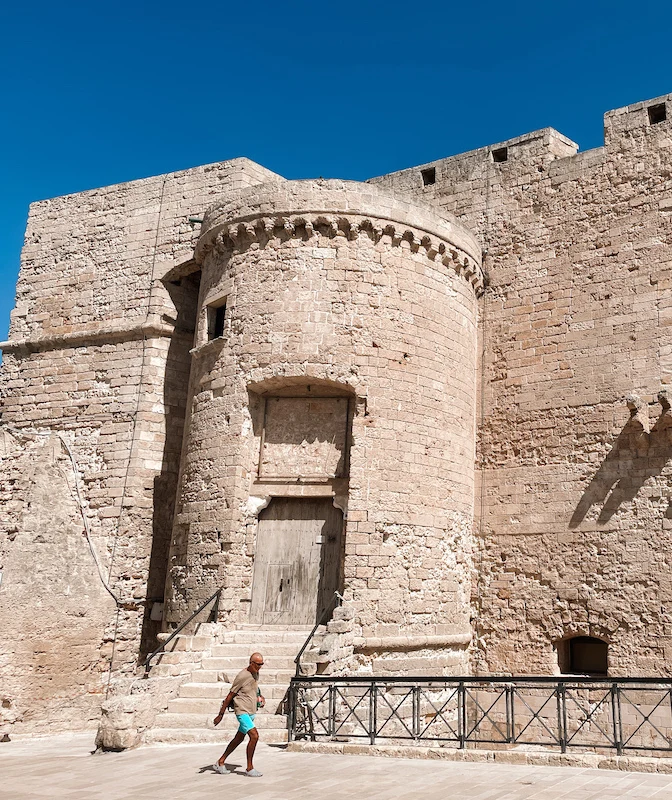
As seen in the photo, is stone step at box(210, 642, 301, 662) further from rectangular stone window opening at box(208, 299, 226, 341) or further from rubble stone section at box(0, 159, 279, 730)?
rectangular stone window opening at box(208, 299, 226, 341)

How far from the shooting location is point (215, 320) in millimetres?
13609

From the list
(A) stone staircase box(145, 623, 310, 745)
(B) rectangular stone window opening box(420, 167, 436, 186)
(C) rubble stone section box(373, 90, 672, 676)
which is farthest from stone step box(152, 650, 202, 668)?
(B) rectangular stone window opening box(420, 167, 436, 186)

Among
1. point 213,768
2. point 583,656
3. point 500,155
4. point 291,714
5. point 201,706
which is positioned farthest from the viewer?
point 500,155

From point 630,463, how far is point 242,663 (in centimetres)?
617

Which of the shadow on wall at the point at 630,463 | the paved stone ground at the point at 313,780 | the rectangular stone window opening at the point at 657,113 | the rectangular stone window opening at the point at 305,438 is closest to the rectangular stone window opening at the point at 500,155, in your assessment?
the rectangular stone window opening at the point at 657,113

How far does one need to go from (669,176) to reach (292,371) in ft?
21.6

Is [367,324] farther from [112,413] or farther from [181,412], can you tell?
[112,413]

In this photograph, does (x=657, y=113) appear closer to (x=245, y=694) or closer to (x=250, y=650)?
(x=250, y=650)

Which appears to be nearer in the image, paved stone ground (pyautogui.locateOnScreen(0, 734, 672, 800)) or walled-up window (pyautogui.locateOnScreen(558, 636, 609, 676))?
paved stone ground (pyautogui.locateOnScreen(0, 734, 672, 800))

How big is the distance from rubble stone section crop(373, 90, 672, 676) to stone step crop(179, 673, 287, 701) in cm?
408

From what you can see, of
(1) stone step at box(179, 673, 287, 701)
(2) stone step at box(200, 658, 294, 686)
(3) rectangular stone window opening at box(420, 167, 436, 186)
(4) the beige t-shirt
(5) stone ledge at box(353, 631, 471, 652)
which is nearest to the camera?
(4) the beige t-shirt

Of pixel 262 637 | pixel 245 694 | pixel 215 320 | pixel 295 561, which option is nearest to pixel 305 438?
pixel 295 561

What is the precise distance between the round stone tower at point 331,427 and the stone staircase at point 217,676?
566mm

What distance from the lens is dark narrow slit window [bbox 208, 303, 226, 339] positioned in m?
13.5
